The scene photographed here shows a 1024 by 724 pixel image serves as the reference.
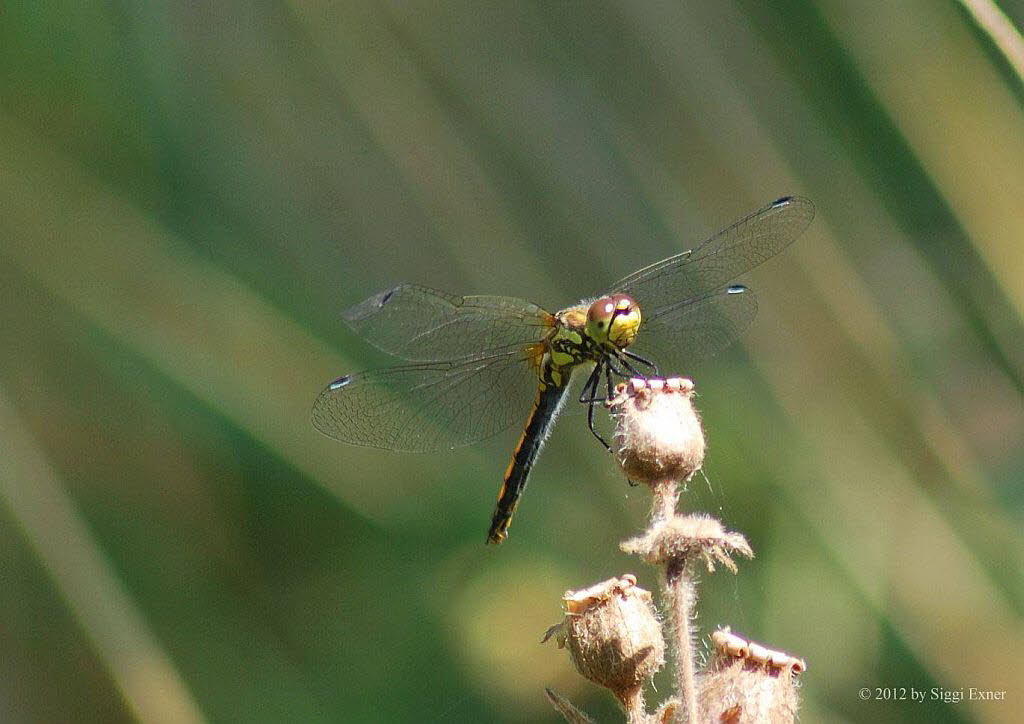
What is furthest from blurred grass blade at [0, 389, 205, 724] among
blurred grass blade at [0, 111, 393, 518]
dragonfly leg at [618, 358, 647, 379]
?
dragonfly leg at [618, 358, 647, 379]

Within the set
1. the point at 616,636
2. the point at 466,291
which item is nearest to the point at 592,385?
the point at 616,636

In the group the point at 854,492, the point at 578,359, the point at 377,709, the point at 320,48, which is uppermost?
the point at 320,48

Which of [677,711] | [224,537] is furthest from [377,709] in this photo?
[677,711]

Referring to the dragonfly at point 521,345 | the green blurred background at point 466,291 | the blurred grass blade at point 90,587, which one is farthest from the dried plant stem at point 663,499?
the blurred grass blade at point 90,587

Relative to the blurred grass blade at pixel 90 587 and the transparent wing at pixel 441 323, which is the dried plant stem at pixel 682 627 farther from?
the blurred grass blade at pixel 90 587

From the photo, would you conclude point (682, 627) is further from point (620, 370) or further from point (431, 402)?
point (431, 402)

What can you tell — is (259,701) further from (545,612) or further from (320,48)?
(320,48)
